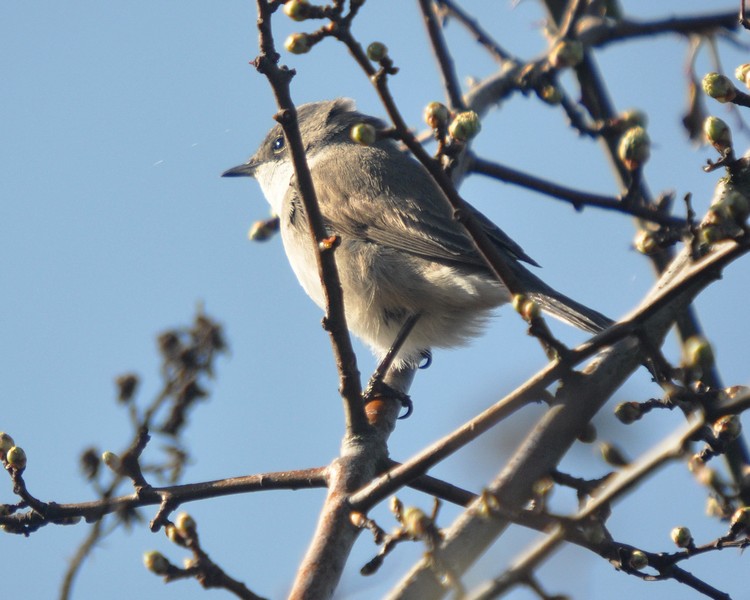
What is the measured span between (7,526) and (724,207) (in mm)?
2784

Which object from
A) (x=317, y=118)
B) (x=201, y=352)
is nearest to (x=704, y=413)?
(x=201, y=352)

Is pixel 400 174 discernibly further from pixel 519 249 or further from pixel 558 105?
pixel 558 105

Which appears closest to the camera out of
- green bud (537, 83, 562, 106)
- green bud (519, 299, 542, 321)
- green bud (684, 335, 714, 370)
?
green bud (684, 335, 714, 370)

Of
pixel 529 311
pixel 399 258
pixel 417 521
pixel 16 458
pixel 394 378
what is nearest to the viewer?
pixel 417 521

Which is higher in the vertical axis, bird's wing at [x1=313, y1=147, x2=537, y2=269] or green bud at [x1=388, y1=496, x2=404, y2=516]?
bird's wing at [x1=313, y1=147, x2=537, y2=269]

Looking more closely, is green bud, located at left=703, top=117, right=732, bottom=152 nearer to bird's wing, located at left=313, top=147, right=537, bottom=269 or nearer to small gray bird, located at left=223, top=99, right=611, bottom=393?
small gray bird, located at left=223, top=99, right=611, bottom=393

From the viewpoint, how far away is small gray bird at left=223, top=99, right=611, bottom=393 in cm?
575

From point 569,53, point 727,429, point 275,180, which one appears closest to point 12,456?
point 727,429

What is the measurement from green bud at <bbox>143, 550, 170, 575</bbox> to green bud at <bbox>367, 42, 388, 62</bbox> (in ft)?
5.08

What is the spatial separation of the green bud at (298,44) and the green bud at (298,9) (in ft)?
0.26

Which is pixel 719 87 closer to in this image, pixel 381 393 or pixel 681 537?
pixel 681 537

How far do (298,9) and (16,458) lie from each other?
1.96m

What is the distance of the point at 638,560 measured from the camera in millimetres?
3256

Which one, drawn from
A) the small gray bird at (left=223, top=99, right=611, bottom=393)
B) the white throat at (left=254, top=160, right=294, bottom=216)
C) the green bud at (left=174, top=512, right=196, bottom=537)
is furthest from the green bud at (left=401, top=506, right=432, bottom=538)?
the white throat at (left=254, top=160, right=294, bottom=216)
